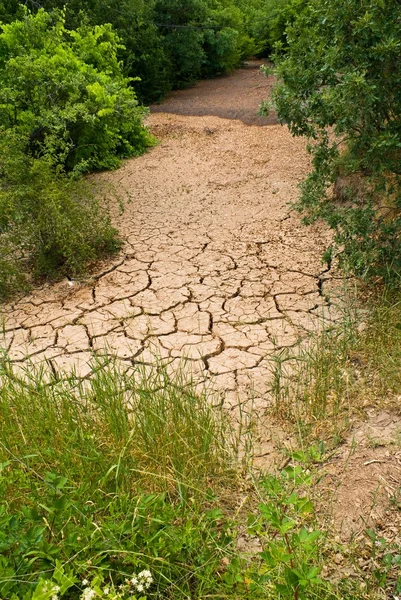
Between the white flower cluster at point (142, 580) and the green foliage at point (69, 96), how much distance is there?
15.1ft

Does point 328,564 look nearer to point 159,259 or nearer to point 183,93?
point 159,259

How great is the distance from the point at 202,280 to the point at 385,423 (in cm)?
204

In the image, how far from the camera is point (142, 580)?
151 cm

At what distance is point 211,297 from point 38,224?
4.85ft

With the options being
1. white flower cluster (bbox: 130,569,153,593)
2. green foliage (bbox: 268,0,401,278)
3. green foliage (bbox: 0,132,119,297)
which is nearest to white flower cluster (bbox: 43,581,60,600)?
white flower cluster (bbox: 130,569,153,593)

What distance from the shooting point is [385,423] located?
8.03 feet

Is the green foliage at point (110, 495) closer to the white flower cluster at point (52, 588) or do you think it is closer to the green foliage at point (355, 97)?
the white flower cluster at point (52, 588)

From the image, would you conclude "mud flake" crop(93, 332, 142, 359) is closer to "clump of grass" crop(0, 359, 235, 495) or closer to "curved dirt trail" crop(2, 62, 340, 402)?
"curved dirt trail" crop(2, 62, 340, 402)

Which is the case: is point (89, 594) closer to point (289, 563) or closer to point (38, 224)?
point (289, 563)

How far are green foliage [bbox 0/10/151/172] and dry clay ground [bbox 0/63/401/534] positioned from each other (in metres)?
0.60

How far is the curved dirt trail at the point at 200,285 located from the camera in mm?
3369

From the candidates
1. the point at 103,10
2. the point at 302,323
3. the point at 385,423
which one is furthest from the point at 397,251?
the point at 103,10

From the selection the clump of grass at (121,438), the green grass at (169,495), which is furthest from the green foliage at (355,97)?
the clump of grass at (121,438)

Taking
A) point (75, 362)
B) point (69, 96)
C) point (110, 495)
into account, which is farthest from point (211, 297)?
point (69, 96)
